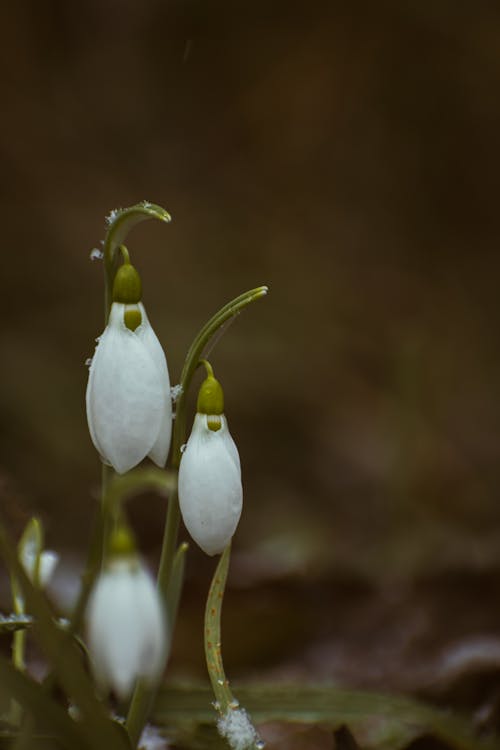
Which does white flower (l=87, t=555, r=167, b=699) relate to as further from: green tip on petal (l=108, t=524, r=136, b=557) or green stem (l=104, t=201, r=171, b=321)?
green stem (l=104, t=201, r=171, b=321)

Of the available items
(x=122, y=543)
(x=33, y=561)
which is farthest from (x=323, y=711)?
(x=122, y=543)

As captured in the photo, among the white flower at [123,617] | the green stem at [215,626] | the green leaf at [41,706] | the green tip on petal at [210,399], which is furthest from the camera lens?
the green stem at [215,626]

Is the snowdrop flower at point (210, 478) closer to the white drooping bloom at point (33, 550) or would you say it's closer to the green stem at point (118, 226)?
the green stem at point (118, 226)

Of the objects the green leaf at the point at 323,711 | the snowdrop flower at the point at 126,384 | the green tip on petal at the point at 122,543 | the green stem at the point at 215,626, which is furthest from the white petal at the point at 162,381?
the green leaf at the point at 323,711

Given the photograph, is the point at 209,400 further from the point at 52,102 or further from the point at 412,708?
the point at 52,102

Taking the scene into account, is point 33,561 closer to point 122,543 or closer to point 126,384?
point 126,384

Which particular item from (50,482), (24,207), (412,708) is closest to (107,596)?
(412,708)
